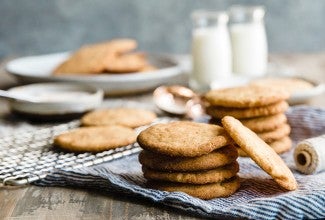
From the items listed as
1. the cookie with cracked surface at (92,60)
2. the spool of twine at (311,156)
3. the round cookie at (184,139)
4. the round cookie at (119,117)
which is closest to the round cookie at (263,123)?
Result: the spool of twine at (311,156)

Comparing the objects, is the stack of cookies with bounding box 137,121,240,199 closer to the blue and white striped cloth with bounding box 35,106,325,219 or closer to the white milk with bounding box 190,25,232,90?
the blue and white striped cloth with bounding box 35,106,325,219

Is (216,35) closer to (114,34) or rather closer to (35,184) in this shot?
(35,184)

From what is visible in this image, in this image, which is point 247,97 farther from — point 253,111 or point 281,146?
point 281,146

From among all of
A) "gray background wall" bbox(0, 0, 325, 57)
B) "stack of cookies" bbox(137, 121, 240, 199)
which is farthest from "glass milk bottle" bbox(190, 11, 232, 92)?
"gray background wall" bbox(0, 0, 325, 57)

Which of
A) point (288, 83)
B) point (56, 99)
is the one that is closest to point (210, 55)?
point (288, 83)

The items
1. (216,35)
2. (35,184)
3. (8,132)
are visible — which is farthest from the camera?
(216,35)

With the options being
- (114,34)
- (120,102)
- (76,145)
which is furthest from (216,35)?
(114,34)

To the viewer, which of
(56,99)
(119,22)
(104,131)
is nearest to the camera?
(104,131)
